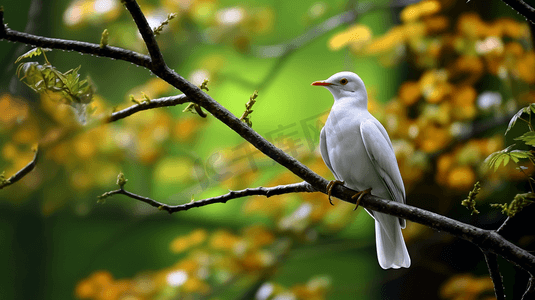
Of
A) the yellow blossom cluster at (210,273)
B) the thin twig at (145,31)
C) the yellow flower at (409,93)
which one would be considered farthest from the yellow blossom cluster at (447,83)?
the thin twig at (145,31)

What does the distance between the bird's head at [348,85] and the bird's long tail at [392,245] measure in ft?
0.97

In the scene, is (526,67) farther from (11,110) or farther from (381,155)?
(11,110)

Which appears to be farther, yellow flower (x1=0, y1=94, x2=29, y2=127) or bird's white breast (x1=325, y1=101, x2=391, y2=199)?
yellow flower (x1=0, y1=94, x2=29, y2=127)

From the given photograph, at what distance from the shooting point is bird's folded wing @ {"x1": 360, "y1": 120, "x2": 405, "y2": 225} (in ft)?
2.63

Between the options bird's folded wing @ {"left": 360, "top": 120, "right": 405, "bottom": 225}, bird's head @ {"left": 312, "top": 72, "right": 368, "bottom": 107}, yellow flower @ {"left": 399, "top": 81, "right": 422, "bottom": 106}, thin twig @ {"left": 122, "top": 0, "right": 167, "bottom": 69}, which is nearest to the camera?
thin twig @ {"left": 122, "top": 0, "right": 167, "bottom": 69}

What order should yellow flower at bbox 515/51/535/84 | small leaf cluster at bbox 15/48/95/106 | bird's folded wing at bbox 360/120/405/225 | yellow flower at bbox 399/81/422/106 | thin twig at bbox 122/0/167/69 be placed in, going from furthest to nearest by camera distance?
yellow flower at bbox 399/81/422/106, yellow flower at bbox 515/51/535/84, bird's folded wing at bbox 360/120/405/225, small leaf cluster at bbox 15/48/95/106, thin twig at bbox 122/0/167/69

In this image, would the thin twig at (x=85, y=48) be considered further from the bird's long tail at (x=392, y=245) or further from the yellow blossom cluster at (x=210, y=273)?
the yellow blossom cluster at (x=210, y=273)

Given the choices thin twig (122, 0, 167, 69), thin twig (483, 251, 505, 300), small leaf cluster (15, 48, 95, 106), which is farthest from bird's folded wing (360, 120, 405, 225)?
small leaf cluster (15, 48, 95, 106)

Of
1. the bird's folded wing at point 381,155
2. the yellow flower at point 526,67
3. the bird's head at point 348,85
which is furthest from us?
the yellow flower at point 526,67

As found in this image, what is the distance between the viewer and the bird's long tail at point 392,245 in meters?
0.88

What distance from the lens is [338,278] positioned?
6.35ft

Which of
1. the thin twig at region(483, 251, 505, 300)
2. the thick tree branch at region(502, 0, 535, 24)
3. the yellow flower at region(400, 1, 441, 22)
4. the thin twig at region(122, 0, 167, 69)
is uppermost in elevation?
the yellow flower at region(400, 1, 441, 22)

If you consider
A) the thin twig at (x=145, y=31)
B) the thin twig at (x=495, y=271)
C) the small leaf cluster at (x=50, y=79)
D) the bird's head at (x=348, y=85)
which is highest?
the small leaf cluster at (x=50, y=79)

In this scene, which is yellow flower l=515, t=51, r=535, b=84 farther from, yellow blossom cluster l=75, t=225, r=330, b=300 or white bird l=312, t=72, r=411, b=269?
yellow blossom cluster l=75, t=225, r=330, b=300
